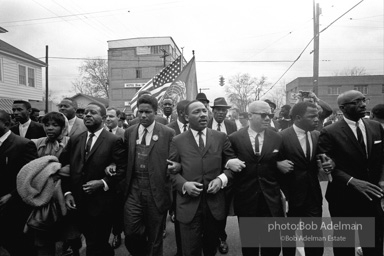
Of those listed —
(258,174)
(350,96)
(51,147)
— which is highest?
(350,96)

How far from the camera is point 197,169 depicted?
3.09 m

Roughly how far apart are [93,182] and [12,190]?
1.06 metres

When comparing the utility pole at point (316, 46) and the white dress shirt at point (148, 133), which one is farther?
the utility pole at point (316, 46)

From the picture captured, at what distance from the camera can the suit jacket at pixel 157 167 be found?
11.2 ft

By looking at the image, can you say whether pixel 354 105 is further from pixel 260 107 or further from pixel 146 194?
pixel 146 194

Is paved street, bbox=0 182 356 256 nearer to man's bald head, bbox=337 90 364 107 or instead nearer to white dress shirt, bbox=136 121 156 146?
white dress shirt, bbox=136 121 156 146

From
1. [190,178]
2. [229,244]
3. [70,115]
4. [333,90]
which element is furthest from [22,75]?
[333,90]

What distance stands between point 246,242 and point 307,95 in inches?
115

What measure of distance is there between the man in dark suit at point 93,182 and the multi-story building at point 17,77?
17644mm

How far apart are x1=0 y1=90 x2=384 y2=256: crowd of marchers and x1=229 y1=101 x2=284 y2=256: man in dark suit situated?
0.01 m

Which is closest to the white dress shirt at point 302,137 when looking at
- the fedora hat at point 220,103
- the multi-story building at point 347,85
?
the fedora hat at point 220,103

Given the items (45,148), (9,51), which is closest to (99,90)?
(9,51)

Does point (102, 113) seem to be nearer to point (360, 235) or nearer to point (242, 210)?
point (242, 210)

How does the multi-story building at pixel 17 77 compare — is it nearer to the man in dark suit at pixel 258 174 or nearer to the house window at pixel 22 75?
the house window at pixel 22 75
